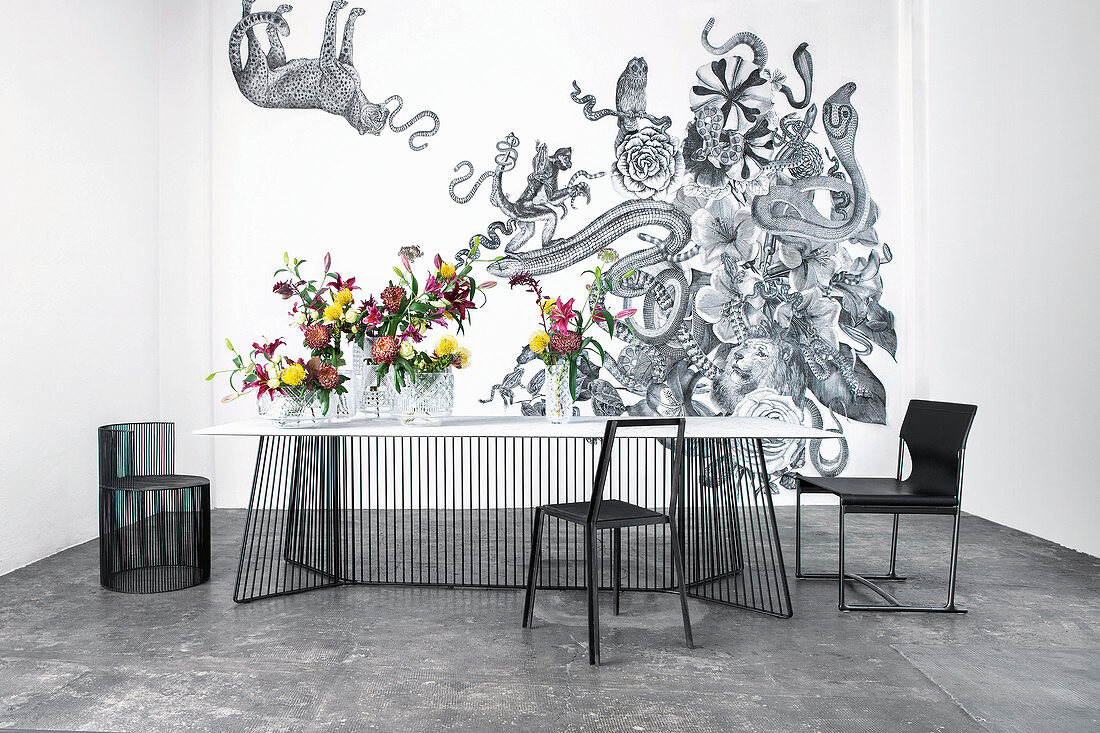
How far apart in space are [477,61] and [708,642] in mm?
4430

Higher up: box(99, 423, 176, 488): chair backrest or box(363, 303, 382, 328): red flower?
box(363, 303, 382, 328): red flower

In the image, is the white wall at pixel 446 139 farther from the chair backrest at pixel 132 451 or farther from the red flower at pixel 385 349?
the red flower at pixel 385 349

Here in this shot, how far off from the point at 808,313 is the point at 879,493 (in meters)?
2.60

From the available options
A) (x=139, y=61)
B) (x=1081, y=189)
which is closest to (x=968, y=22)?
(x=1081, y=189)

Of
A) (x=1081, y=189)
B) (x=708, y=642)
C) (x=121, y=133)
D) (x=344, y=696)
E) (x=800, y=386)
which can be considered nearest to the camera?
(x=344, y=696)

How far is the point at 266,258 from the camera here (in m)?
5.84

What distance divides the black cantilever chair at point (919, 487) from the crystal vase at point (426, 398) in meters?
1.64

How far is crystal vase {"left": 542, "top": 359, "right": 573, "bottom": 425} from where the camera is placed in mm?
3607

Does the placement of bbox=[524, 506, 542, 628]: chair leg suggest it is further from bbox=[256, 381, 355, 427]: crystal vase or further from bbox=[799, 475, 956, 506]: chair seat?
bbox=[799, 475, 956, 506]: chair seat

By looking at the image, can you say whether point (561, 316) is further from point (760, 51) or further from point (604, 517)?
point (760, 51)

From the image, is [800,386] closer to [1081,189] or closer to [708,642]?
[1081,189]

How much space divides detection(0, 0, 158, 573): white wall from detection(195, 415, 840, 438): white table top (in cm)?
152

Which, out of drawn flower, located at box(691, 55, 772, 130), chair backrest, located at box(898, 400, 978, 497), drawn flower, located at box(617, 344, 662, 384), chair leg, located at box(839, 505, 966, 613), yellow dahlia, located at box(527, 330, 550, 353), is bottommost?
chair leg, located at box(839, 505, 966, 613)

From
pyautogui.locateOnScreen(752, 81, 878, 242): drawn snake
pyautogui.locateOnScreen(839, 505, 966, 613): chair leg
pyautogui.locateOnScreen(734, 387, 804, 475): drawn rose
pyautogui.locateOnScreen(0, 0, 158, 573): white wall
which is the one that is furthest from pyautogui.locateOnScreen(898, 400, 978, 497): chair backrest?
pyautogui.locateOnScreen(0, 0, 158, 573): white wall
